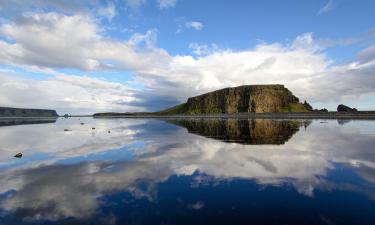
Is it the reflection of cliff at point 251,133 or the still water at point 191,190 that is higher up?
the reflection of cliff at point 251,133

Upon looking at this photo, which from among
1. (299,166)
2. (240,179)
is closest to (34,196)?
(240,179)

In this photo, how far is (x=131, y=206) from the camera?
14234 millimetres

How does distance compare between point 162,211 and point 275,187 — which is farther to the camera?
point 275,187

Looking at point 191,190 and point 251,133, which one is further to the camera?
point 251,133

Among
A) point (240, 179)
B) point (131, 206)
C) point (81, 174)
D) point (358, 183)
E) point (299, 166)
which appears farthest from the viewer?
point (299, 166)

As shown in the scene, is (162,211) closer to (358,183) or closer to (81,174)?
(81,174)

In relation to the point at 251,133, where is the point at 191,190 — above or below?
below

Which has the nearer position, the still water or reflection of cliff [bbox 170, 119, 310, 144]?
the still water

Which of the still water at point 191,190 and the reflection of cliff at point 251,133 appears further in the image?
the reflection of cliff at point 251,133

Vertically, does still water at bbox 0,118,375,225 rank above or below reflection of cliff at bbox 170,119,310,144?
below

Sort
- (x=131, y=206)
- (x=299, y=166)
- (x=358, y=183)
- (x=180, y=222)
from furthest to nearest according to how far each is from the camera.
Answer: (x=299, y=166), (x=358, y=183), (x=131, y=206), (x=180, y=222)

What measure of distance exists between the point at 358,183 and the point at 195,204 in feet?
37.9

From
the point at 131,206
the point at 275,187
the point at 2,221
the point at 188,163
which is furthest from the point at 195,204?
the point at 188,163

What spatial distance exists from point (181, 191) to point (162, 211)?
11.3 ft
